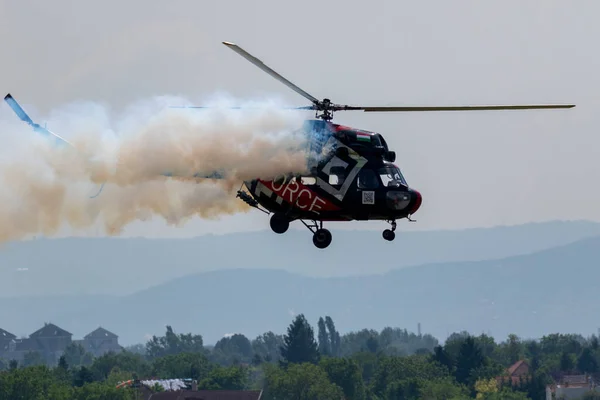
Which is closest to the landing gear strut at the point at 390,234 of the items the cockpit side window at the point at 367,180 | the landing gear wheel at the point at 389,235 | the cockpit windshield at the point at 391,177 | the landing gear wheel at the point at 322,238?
the landing gear wheel at the point at 389,235

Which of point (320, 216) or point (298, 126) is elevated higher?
point (298, 126)

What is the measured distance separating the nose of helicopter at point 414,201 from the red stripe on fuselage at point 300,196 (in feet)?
11.2

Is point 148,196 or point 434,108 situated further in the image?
point 148,196

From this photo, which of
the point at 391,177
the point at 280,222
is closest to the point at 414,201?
the point at 391,177

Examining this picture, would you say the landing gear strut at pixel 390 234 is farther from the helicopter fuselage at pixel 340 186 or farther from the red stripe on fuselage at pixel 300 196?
the red stripe on fuselage at pixel 300 196

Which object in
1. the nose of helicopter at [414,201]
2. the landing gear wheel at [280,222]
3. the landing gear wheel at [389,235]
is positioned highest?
the nose of helicopter at [414,201]

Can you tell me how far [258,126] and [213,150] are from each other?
2.39 meters

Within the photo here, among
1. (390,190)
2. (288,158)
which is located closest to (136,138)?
(288,158)

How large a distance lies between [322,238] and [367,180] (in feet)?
10.9

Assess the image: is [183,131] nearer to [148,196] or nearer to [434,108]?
[148,196]

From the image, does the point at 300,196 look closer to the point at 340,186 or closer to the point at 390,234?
the point at 340,186

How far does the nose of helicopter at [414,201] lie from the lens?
201 ft

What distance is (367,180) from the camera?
60875 millimetres

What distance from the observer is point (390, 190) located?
60938 millimetres
